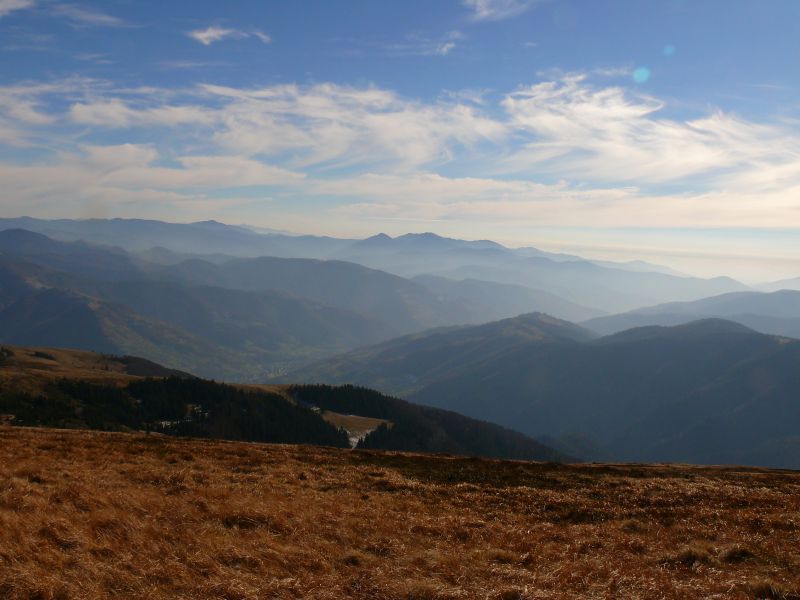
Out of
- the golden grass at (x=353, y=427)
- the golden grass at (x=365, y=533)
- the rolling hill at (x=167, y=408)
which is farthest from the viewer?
the golden grass at (x=353, y=427)

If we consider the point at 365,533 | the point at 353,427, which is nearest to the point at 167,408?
the point at 353,427

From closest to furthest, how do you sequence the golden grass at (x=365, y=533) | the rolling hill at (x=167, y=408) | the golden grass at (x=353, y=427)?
the golden grass at (x=365, y=533) < the rolling hill at (x=167, y=408) < the golden grass at (x=353, y=427)

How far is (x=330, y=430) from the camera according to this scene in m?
175

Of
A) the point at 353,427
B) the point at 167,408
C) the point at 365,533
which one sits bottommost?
the point at 353,427

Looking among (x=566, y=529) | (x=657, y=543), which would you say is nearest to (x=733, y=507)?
(x=657, y=543)

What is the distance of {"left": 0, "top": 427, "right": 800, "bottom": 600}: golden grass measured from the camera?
13016 mm

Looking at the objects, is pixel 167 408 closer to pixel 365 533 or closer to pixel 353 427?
pixel 353 427

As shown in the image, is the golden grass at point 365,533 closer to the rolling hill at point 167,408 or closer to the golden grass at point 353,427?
the rolling hill at point 167,408

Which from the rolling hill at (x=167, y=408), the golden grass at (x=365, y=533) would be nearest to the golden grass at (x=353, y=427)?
the rolling hill at (x=167, y=408)

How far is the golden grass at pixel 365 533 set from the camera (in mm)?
13016

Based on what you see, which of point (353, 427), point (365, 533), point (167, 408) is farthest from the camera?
point (353, 427)

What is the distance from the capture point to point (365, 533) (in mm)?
18453

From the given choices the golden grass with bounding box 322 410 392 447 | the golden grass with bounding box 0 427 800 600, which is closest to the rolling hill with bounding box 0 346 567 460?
the golden grass with bounding box 322 410 392 447

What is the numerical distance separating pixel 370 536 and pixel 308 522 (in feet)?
8.70
